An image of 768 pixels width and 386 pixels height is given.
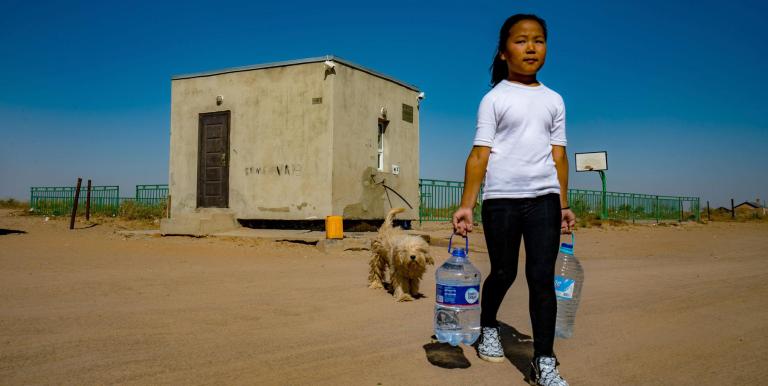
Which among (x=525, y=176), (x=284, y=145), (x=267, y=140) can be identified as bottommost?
(x=525, y=176)

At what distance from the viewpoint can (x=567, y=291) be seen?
149 inches

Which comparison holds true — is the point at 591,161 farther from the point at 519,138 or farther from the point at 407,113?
the point at 519,138

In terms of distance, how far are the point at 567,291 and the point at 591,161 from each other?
28519 mm

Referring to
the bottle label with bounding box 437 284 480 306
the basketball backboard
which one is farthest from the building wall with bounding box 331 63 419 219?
the basketball backboard

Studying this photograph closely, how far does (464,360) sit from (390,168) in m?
11.4

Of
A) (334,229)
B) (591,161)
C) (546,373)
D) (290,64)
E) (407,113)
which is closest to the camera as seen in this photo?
(546,373)

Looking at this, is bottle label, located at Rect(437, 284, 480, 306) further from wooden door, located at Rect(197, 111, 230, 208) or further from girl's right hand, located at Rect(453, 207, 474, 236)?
wooden door, located at Rect(197, 111, 230, 208)

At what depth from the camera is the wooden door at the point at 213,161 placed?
14.0 meters

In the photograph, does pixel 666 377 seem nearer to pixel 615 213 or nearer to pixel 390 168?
pixel 390 168

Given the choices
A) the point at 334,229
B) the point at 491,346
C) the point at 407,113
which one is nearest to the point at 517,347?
the point at 491,346

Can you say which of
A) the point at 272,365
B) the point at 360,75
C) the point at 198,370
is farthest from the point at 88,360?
the point at 360,75

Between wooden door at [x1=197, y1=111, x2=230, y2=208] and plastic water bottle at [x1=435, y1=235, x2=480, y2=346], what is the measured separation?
1082 centimetres

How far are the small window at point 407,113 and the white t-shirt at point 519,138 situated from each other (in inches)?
484

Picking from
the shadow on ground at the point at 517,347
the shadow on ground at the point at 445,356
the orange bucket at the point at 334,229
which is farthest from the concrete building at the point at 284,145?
the shadow on ground at the point at 445,356
